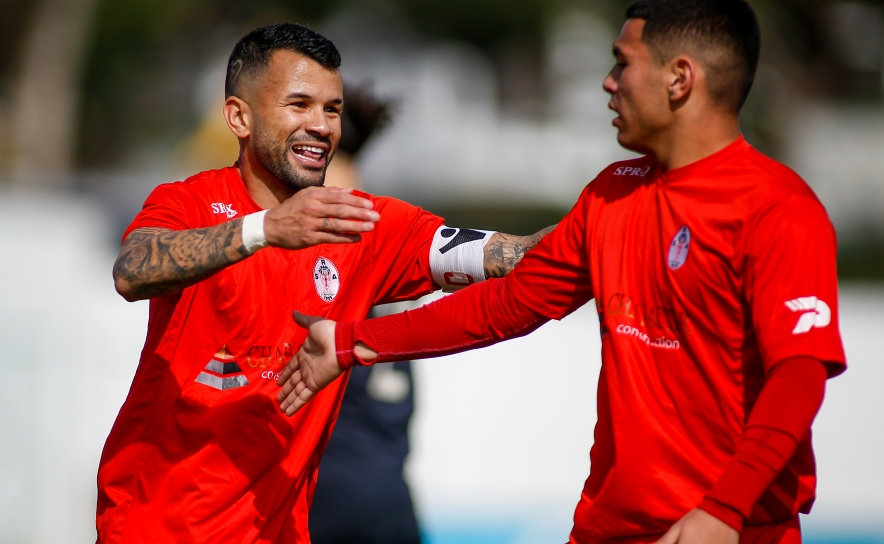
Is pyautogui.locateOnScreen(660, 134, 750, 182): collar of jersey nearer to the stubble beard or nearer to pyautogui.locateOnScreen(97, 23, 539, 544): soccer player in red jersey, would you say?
pyautogui.locateOnScreen(97, 23, 539, 544): soccer player in red jersey

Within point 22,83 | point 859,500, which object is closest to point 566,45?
point 22,83

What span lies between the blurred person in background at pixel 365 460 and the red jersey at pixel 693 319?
73.5 inches

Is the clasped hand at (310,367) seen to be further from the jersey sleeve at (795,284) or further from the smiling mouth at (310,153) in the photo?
the jersey sleeve at (795,284)

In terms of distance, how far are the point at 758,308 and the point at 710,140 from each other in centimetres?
54

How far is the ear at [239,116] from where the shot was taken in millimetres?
3596

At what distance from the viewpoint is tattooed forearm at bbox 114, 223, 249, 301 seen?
9.55ft

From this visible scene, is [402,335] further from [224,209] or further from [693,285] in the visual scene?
[693,285]

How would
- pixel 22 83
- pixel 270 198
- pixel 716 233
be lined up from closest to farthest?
pixel 716 233 < pixel 270 198 < pixel 22 83

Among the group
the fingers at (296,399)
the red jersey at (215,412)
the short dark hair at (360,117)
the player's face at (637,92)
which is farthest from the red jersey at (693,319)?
the short dark hair at (360,117)

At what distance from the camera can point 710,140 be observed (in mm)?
2727

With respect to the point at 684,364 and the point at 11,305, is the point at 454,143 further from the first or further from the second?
the point at 684,364

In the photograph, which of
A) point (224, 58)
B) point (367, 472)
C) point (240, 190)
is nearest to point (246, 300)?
point (240, 190)

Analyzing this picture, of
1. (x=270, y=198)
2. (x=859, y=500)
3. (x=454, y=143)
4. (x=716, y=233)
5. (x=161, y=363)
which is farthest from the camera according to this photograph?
(x=454, y=143)

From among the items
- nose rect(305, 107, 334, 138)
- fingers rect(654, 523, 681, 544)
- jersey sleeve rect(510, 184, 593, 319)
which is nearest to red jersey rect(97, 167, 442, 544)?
nose rect(305, 107, 334, 138)
